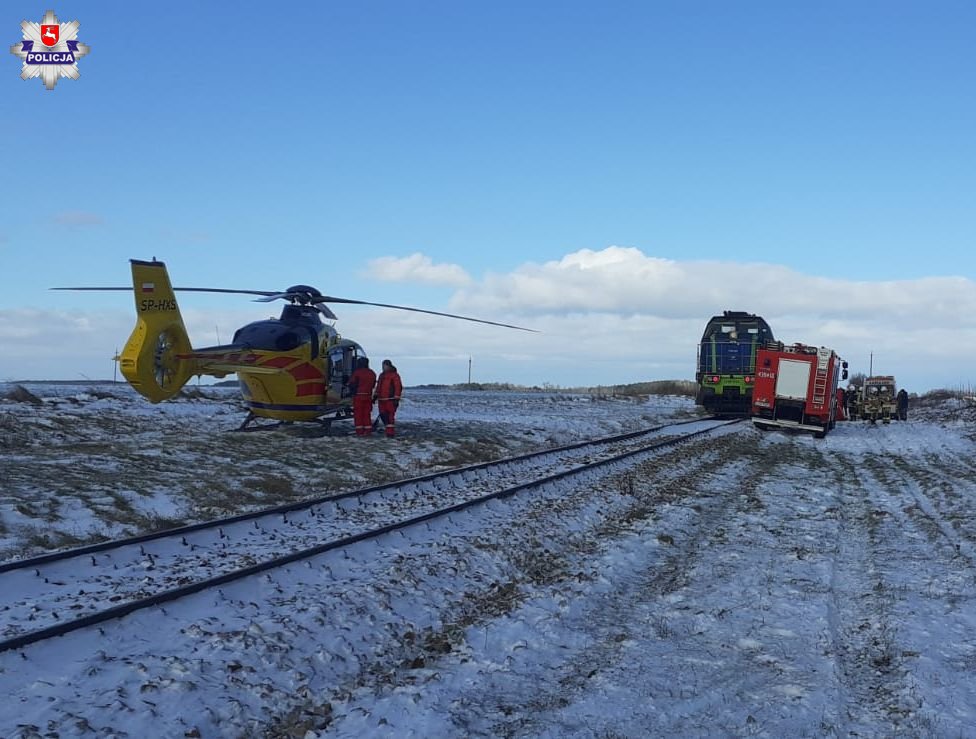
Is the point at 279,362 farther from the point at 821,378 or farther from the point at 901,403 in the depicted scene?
the point at 901,403

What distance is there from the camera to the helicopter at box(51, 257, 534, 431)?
51.9ft

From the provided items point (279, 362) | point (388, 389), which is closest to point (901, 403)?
point (388, 389)

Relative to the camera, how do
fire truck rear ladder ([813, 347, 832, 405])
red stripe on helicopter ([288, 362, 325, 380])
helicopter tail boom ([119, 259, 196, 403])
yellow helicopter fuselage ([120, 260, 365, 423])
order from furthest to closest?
fire truck rear ladder ([813, 347, 832, 405]), red stripe on helicopter ([288, 362, 325, 380]), yellow helicopter fuselage ([120, 260, 365, 423]), helicopter tail boom ([119, 259, 196, 403])

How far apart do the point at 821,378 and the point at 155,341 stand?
22.1 metres

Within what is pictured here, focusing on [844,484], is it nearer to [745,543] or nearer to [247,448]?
[745,543]

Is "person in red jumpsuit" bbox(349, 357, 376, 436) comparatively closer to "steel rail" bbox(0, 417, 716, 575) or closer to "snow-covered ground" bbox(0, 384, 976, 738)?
"steel rail" bbox(0, 417, 716, 575)

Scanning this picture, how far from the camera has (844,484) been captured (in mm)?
15633

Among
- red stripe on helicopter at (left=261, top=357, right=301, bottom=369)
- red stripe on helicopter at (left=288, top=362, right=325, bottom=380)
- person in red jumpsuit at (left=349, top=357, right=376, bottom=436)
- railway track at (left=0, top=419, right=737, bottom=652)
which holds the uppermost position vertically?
red stripe on helicopter at (left=261, top=357, right=301, bottom=369)

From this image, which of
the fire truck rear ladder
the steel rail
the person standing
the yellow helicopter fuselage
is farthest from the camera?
the person standing

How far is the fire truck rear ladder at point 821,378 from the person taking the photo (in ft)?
91.8

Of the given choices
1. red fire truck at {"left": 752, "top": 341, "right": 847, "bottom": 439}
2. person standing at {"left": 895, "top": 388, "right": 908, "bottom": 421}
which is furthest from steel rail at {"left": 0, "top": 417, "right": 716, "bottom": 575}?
person standing at {"left": 895, "top": 388, "right": 908, "bottom": 421}

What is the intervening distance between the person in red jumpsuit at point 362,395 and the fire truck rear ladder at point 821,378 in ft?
53.9

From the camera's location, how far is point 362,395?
19953mm

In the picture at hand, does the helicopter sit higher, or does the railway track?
the helicopter
